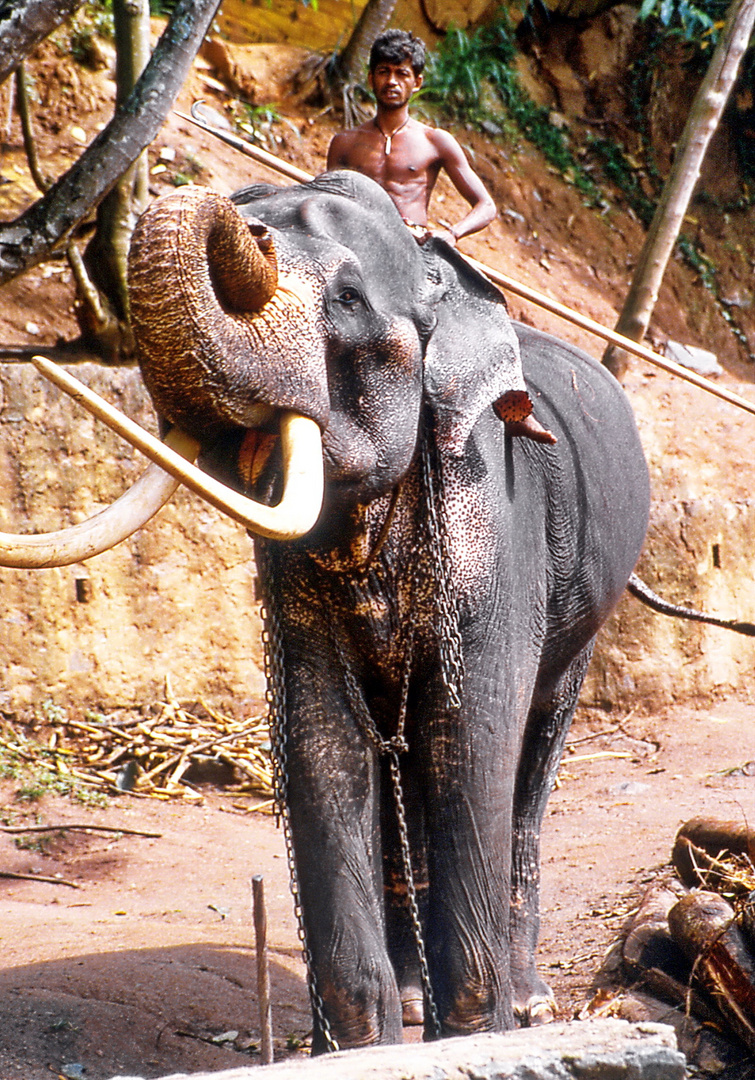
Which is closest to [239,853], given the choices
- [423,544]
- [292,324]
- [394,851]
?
[394,851]

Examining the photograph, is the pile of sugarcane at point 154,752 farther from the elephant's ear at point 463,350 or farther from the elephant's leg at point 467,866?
the elephant's ear at point 463,350

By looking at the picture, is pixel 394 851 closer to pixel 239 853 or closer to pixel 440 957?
pixel 440 957

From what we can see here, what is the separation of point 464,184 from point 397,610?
64.1 inches

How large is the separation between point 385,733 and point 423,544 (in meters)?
0.50

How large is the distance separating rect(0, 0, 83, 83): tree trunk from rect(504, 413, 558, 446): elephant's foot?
1.93m

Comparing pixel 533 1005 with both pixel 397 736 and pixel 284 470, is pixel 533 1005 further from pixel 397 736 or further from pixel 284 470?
pixel 284 470

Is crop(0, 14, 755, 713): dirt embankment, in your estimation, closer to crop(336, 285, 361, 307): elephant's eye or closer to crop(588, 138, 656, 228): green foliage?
crop(588, 138, 656, 228): green foliage

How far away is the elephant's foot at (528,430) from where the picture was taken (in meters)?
3.09

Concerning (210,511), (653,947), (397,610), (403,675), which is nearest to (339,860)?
(403,675)

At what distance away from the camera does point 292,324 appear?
8.04 feet

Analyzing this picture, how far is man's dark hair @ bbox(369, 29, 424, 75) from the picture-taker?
361 centimetres

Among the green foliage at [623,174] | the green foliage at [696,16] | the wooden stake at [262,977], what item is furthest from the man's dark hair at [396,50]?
the green foliage at [623,174]

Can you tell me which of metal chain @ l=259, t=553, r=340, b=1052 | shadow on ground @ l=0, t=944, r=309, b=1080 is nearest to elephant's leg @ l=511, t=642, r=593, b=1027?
shadow on ground @ l=0, t=944, r=309, b=1080

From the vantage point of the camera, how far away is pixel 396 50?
3609 millimetres
